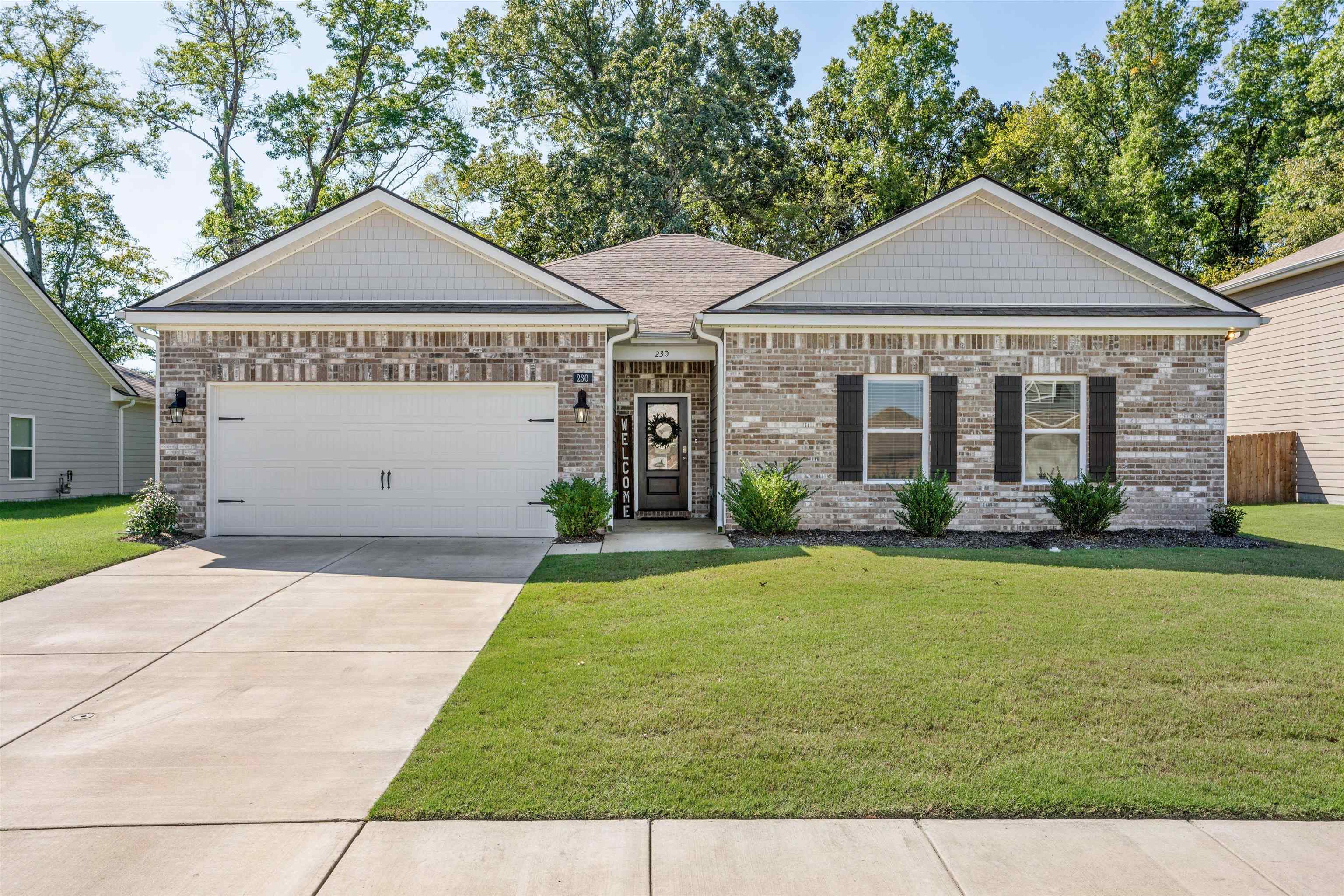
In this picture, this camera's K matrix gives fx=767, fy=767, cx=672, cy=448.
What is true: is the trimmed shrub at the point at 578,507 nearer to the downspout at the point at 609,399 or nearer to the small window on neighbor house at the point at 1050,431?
the downspout at the point at 609,399

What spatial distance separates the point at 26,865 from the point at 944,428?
1045 centimetres

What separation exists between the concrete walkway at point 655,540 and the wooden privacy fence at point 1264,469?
39.4 ft

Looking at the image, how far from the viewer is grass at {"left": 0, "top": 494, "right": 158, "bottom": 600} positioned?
779cm

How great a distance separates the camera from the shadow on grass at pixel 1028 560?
8.06 metres

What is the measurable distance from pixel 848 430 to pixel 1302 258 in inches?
492

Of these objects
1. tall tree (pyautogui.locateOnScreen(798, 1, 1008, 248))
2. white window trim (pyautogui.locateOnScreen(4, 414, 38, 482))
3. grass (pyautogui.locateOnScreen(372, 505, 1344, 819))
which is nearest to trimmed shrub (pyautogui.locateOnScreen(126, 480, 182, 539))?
grass (pyautogui.locateOnScreen(372, 505, 1344, 819))

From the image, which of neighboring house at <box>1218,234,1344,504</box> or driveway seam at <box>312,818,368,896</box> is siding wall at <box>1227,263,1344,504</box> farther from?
driveway seam at <box>312,818,368,896</box>

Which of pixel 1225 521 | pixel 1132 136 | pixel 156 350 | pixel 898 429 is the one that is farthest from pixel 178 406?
pixel 1132 136

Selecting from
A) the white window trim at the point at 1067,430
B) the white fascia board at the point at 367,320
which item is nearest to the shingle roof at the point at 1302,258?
the white window trim at the point at 1067,430

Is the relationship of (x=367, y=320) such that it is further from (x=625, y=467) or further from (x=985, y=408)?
(x=985, y=408)

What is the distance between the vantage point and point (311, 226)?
11.0 metres

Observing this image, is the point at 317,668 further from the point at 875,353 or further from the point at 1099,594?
the point at 875,353

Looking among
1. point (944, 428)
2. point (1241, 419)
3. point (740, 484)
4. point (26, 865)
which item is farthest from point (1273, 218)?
point (26, 865)

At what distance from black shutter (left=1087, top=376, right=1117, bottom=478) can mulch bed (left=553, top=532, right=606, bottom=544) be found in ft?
23.3
